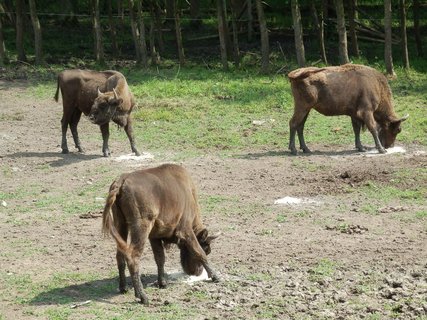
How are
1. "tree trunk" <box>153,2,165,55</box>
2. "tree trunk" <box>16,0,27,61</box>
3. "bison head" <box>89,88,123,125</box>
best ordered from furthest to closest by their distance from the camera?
"tree trunk" <box>153,2,165,55</box> < "tree trunk" <box>16,0,27,61</box> < "bison head" <box>89,88,123,125</box>

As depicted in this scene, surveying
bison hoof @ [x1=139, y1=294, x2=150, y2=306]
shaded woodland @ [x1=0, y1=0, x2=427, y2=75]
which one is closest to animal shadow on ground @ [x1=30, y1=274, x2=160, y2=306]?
bison hoof @ [x1=139, y1=294, x2=150, y2=306]

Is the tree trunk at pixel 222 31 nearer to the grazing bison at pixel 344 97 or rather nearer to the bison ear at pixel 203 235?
the grazing bison at pixel 344 97

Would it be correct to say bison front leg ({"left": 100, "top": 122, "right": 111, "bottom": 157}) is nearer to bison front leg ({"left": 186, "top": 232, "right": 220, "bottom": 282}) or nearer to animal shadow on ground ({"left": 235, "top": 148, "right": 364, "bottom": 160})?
animal shadow on ground ({"left": 235, "top": 148, "right": 364, "bottom": 160})

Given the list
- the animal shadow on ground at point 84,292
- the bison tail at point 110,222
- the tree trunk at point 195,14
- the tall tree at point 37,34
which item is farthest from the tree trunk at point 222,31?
the bison tail at point 110,222

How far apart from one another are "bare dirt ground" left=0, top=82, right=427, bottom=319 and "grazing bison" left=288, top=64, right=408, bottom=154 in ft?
1.54

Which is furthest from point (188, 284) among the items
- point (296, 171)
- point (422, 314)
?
point (296, 171)

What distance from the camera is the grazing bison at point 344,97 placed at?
16.1 meters

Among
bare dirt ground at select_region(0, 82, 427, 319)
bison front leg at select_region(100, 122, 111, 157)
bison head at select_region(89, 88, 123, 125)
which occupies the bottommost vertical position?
bare dirt ground at select_region(0, 82, 427, 319)

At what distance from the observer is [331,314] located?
29.1 feet

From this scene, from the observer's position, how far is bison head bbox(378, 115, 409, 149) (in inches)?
653

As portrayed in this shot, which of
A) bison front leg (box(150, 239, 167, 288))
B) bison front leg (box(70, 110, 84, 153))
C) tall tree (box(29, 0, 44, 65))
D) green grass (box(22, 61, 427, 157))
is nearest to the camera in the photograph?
bison front leg (box(150, 239, 167, 288))

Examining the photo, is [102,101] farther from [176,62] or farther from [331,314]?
[176,62]

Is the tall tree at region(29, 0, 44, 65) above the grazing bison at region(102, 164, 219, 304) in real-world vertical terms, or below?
above

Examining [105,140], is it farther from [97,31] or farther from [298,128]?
[97,31]
